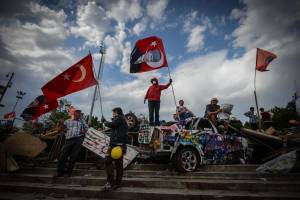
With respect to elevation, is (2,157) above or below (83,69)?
below

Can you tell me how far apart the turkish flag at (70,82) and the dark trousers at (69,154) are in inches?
100

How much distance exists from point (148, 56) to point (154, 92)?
1.46m

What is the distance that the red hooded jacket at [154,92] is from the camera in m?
8.71

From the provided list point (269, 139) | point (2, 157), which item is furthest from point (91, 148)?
point (269, 139)

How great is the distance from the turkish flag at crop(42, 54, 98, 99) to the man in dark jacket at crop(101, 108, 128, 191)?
3335 millimetres

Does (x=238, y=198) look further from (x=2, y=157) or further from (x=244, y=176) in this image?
(x=2, y=157)

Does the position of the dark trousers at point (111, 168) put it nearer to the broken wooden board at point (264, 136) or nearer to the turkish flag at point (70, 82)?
the turkish flag at point (70, 82)

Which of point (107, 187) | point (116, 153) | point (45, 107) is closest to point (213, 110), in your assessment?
point (116, 153)

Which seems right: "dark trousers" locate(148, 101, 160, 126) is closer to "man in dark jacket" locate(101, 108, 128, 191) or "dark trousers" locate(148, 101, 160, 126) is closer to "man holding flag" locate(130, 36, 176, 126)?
"man holding flag" locate(130, 36, 176, 126)

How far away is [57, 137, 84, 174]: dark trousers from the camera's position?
607 centimetres

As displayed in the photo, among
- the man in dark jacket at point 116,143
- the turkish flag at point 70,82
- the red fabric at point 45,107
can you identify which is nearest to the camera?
the man in dark jacket at point 116,143

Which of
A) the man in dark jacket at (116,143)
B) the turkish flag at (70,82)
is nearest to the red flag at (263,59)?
the turkish flag at (70,82)

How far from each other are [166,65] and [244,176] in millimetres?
4793

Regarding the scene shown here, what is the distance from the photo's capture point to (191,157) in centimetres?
636
